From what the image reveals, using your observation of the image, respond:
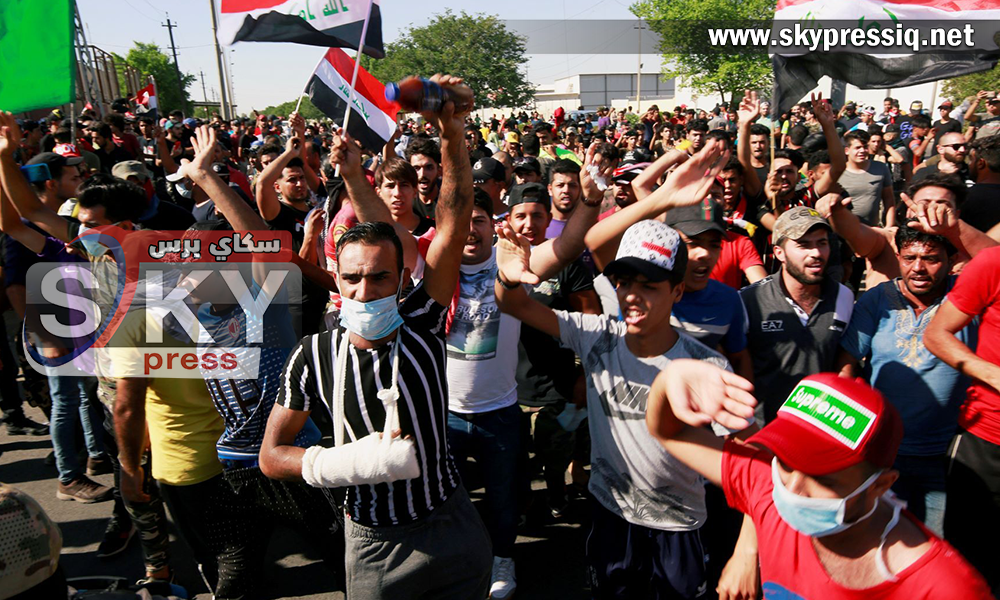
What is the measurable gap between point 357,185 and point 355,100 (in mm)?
3661

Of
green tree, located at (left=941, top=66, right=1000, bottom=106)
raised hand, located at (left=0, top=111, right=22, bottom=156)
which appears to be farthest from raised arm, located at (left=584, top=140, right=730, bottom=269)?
green tree, located at (left=941, top=66, right=1000, bottom=106)

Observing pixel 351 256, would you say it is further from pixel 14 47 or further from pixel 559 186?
pixel 14 47

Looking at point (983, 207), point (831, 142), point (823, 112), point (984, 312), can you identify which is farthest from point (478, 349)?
point (983, 207)

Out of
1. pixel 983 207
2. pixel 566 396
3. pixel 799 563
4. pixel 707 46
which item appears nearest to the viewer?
pixel 799 563

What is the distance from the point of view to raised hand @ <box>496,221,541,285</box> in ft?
8.84

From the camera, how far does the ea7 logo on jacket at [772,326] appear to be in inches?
125

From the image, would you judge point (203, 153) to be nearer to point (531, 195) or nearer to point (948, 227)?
point (531, 195)

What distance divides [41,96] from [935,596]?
6.66 m

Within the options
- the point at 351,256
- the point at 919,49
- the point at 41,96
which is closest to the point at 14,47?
the point at 41,96

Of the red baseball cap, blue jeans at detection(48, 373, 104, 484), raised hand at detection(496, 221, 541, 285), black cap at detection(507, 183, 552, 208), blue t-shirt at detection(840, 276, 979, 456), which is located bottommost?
blue jeans at detection(48, 373, 104, 484)

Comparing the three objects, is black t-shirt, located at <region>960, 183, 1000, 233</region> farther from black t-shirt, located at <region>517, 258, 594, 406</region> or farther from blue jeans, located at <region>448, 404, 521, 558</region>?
blue jeans, located at <region>448, 404, 521, 558</region>

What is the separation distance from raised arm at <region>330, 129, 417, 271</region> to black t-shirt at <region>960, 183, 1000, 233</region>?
3973mm

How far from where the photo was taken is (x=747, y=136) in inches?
211

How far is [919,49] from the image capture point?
585 centimetres
